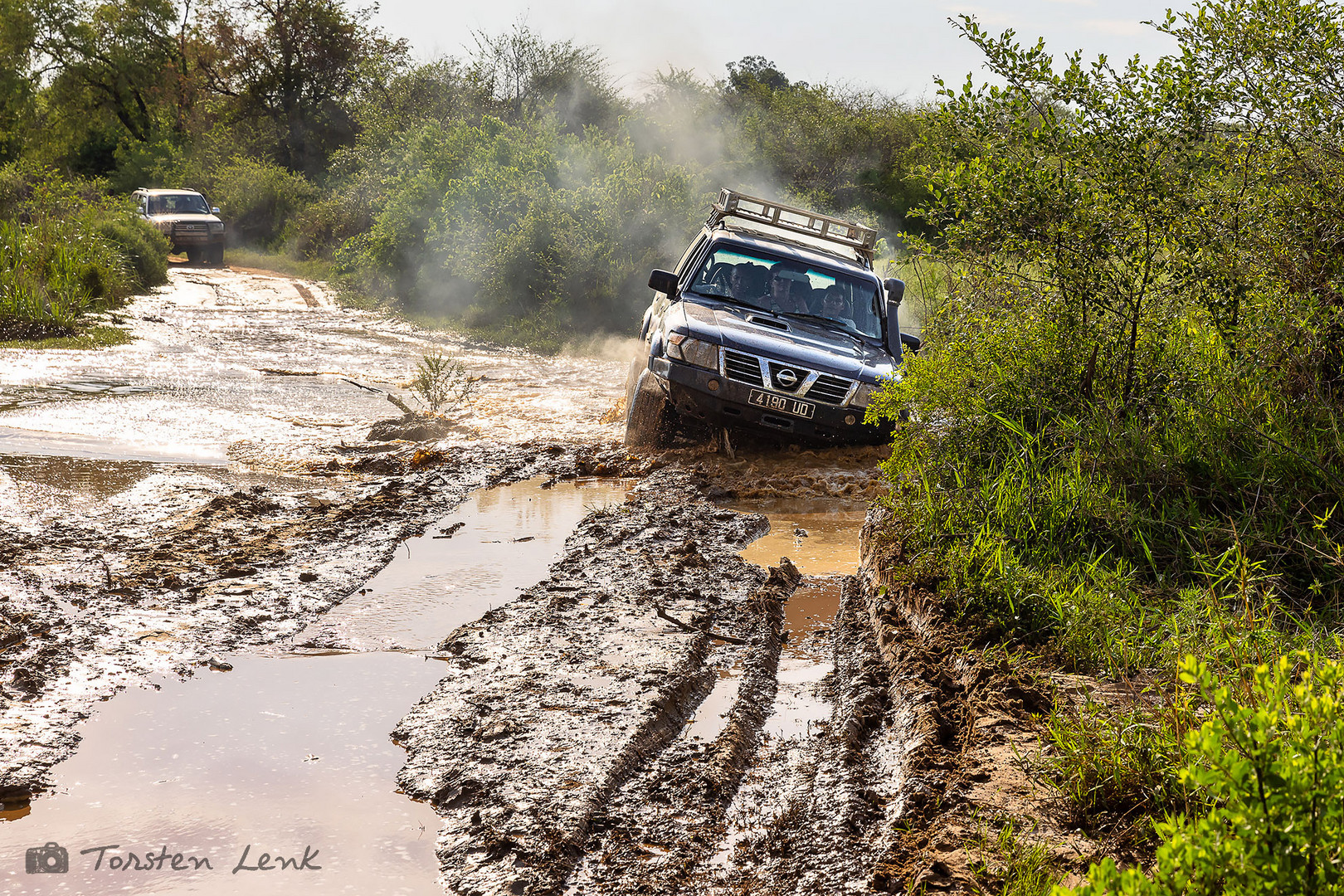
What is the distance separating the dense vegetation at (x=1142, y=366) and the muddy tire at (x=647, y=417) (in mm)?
2284

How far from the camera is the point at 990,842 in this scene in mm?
2617

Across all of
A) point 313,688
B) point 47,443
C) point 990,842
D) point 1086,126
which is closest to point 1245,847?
point 990,842

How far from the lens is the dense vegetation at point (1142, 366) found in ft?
12.9

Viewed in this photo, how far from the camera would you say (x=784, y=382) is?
6949 mm

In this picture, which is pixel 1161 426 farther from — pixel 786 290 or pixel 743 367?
pixel 786 290

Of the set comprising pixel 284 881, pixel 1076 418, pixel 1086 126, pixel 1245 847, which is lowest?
pixel 284 881

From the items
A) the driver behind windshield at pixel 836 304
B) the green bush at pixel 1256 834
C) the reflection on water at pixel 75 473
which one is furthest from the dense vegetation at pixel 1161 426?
the reflection on water at pixel 75 473

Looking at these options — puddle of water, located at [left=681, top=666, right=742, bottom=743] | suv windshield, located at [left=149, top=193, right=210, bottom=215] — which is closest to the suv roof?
puddle of water, located at [left=681, top=666, right=742, bottom=743]

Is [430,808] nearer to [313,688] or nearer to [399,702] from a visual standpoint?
Answer: [399,702]

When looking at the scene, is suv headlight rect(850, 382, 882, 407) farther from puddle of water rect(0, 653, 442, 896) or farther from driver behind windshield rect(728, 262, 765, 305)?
puddle of water rect(0, 653, 442, 896)

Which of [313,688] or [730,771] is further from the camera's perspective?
[313,688]

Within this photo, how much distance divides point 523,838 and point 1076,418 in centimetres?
371

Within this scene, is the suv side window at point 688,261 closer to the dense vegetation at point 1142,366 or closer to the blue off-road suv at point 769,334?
the blue off-road suv at point 769,334

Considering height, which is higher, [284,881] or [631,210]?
[631,210]
